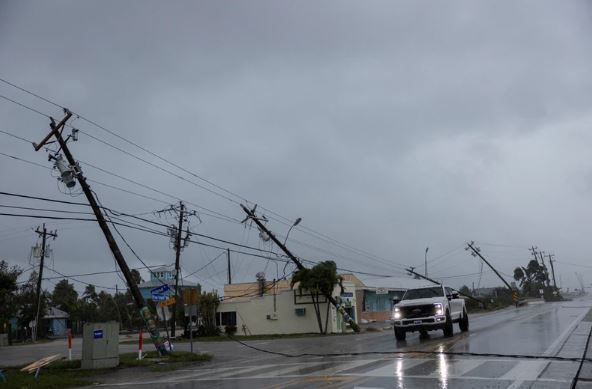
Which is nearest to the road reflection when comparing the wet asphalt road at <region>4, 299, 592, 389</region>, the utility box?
the wet asphalt road at <region>4, 299, 592, 389</region>

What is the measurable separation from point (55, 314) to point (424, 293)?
6893cm

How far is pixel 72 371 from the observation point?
17828 mm

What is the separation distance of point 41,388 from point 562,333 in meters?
16.1

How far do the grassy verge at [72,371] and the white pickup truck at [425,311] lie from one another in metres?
7.24

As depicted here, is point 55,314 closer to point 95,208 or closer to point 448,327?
point 95,208

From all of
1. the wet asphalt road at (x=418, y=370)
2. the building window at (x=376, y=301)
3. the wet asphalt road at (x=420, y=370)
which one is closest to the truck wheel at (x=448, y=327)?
the wet asphalt road at (x=418, y=370)

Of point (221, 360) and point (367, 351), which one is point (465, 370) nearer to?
point (367, 351)

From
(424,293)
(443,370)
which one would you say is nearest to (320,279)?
(424,293)

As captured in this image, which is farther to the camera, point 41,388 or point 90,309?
point 90,309

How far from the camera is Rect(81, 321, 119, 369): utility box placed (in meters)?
18.3

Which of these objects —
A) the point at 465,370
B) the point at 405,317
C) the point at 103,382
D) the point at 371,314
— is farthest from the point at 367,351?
the point at 371,314

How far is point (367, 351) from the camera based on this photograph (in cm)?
1750

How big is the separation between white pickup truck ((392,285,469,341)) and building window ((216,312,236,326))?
24.5 m

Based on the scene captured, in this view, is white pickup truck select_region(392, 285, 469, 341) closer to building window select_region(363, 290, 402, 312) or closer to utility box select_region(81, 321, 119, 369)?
utility box select_region(81, 321, 119, 369)
